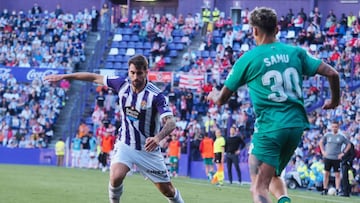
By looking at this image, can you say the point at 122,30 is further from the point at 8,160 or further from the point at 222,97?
the point at 222,97

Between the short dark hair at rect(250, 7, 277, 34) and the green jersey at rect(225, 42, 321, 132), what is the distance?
17 centimetres

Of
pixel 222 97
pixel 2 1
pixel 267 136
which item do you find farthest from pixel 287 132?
pixel 2 1

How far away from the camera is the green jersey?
8016 millimetres

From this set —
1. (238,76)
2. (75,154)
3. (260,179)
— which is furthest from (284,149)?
(75,154)

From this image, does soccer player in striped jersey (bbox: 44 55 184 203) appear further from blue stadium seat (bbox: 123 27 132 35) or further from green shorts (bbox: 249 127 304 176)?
blue stadium seat (bbox: 123 27 132 35)

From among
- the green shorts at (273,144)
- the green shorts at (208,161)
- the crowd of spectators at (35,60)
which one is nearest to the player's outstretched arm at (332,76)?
the green shorts at (273,144)

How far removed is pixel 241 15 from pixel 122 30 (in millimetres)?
5882

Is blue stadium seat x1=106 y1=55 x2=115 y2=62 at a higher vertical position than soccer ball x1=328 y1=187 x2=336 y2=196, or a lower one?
higher

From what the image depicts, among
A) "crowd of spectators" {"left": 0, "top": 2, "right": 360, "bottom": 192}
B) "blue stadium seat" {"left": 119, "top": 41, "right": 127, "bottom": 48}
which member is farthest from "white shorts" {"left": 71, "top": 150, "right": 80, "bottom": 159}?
"blue stadium seat" {"left": 119, "top": 41, "right": 127, "bottom": 48}

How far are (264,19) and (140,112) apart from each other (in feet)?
10.7

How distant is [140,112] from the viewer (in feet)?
35.6

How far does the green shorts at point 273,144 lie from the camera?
7.97 m

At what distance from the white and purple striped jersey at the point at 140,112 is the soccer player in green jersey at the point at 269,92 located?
2825 millimetres

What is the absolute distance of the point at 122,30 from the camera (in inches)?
1673
